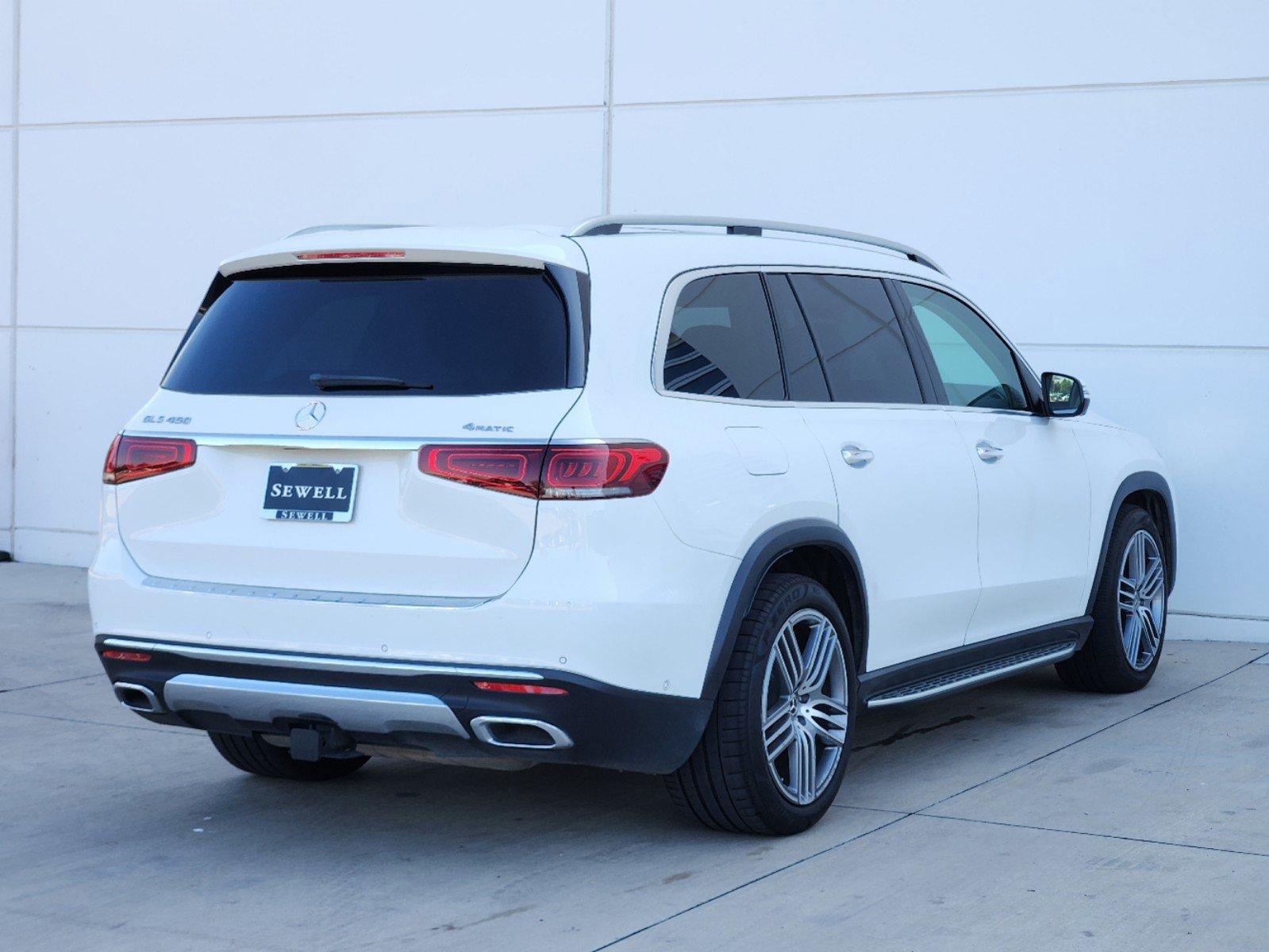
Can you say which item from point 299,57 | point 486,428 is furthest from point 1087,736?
point 299,57

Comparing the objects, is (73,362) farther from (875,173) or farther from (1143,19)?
(1143,19)

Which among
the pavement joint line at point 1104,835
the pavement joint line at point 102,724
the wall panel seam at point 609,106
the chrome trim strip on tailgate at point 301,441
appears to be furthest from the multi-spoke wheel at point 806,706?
the wall panel seam at point 609,106

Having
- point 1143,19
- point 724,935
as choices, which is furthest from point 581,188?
point 724,935

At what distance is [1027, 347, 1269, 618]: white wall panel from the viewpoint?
9156mm

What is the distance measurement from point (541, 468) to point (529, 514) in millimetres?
125

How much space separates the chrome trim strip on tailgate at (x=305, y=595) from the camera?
4602mm

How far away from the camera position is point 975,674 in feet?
21.1

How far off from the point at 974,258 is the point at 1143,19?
1539 mm

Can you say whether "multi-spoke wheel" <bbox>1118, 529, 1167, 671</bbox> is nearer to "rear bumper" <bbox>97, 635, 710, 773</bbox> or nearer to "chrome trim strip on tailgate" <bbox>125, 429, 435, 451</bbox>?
"rear bumper" <bbox>97, 635, 710, 773</bbox>

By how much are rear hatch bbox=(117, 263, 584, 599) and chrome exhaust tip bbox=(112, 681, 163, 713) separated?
13.2 inches

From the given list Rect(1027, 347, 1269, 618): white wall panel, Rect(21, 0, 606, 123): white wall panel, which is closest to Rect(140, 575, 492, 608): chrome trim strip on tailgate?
Rect(1027, 347, 1269, 618): white wall panel

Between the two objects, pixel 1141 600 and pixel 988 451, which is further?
pixel 1141 600

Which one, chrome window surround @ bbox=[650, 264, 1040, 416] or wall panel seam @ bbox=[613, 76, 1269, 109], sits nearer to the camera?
chrome window surround @ bbox=[650, 264, 1040, 416]

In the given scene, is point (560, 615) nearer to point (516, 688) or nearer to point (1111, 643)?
point (516, 688)
